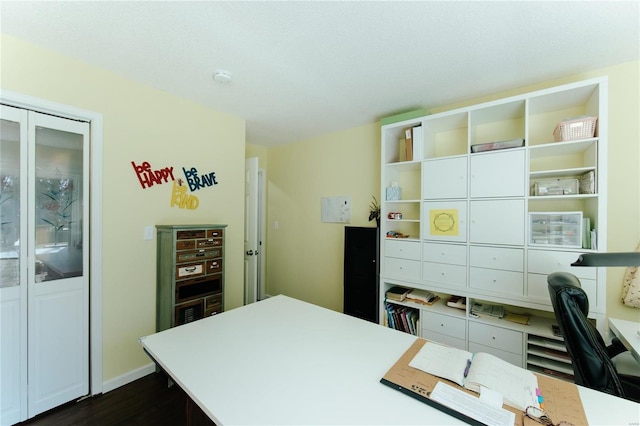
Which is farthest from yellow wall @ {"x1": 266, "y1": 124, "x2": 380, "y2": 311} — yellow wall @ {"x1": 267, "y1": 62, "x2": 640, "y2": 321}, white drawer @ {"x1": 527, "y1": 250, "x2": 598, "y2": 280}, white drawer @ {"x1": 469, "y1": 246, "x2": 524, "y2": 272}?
white drawer @ {"x1": 527, "y1": 250, "x2": 598, "y2": 280}

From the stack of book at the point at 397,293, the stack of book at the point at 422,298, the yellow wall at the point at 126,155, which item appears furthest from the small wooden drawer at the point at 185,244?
the stack of book at the point at 422,298

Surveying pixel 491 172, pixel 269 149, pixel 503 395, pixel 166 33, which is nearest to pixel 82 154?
pixel 166 33

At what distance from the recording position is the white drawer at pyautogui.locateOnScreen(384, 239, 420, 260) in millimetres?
2557

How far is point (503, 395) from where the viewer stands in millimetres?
916

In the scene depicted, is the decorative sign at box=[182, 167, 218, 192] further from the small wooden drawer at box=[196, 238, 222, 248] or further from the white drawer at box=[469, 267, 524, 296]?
the white drawer at box=[469, 267, 524, 296]

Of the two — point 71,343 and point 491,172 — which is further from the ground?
point 491,172

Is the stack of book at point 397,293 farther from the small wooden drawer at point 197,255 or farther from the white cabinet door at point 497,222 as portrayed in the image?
the small wooden drawer at point 197,255

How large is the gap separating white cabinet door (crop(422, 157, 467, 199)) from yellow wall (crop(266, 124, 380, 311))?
0.75 metres

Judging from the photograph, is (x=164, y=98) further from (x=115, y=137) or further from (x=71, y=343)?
(x=71, y=343)

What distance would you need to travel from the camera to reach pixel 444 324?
7.80 ft

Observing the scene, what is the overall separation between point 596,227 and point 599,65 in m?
1.23

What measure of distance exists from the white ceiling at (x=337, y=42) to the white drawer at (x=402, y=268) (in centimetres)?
160

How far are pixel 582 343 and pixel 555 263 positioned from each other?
970 mm

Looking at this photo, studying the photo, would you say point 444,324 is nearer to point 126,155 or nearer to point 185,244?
point 185,244
